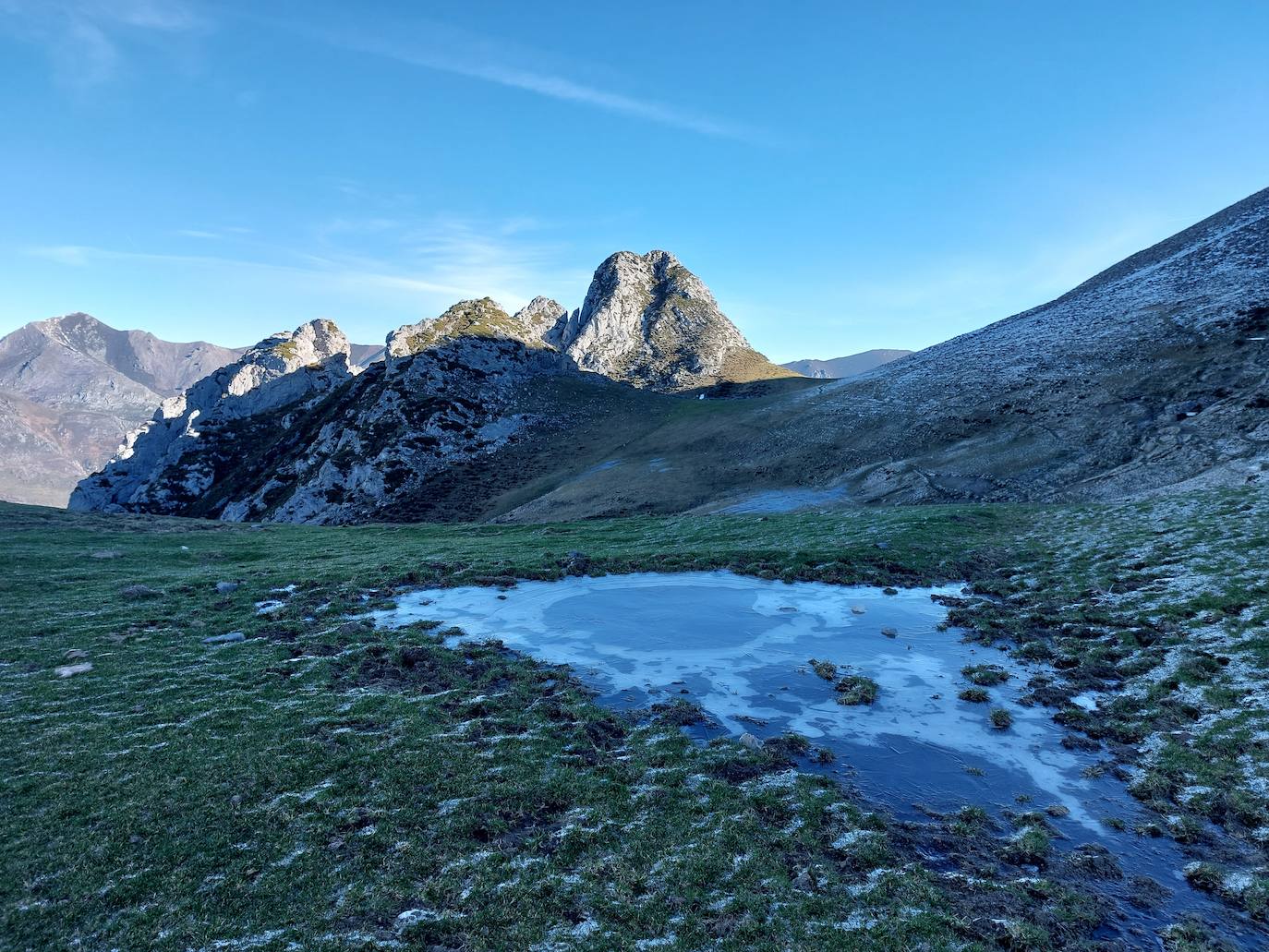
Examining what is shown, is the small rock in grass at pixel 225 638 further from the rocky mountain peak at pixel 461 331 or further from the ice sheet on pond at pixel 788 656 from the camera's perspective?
the rocky mountain peak at pixel 461 331

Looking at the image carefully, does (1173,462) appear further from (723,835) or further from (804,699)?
(723,835)

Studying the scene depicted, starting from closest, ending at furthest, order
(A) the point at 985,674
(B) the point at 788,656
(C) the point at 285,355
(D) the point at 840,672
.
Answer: (A) the point at 985,674 < (D) the point at 840,672 < (B) the point at 788,656 < (C) the point at 285,355

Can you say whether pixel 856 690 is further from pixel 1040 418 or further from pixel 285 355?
pixel 285 355

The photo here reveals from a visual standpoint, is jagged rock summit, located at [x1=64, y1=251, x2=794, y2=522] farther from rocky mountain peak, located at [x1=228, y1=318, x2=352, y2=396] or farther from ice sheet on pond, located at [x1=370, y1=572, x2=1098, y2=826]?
ice sheet on pond, located at [x1=370, y1=572, x2=1098, y2=826]

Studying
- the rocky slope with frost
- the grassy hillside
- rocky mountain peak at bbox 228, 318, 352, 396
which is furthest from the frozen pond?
rocky mountain peak at bbox 228, 318, 352, 396

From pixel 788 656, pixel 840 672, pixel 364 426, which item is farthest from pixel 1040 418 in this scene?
pixel 364 426

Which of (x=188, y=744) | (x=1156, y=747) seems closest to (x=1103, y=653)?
(x=1156, y=747)

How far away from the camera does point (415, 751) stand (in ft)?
43.6

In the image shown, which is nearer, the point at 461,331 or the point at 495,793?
the point at 495,793

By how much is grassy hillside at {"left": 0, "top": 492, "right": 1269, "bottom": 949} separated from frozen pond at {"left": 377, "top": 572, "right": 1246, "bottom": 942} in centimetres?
93

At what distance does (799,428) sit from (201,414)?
147 m

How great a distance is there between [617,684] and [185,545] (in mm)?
36874

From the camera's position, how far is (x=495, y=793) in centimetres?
1196

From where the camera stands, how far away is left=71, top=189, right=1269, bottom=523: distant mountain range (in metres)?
47.5
